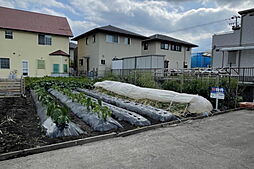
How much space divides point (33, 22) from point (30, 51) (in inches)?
119

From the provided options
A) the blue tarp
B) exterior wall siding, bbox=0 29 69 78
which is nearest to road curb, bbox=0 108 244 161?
exterior wall siding, bbox=0 29 69 78

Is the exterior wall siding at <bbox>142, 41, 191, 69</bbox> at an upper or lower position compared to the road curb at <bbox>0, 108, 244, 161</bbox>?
upper

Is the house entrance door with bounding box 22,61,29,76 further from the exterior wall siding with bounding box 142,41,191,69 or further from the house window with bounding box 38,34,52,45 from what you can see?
the exterior wall siding with bounding box 142,41,191,69

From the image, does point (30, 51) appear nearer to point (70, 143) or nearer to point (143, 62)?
point (143, 62)

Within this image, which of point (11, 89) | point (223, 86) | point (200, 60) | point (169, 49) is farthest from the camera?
point (200, 60)

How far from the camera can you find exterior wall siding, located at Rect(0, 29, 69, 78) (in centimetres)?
1518

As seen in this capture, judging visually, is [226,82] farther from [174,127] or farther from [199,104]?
[174,127]

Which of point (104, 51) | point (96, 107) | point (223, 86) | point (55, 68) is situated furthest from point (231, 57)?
point (55, 68)

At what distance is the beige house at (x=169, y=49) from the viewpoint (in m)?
20.1

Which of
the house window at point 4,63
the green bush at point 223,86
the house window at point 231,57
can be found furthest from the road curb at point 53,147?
the house window at point 4,63

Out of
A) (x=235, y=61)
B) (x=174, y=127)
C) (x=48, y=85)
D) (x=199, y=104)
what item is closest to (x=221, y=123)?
(x=199, y=104)

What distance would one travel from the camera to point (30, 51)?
16094mm

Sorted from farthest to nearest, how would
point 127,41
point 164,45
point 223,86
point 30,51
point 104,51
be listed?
point 164,45, point 127,41, point 104,51, point 30,51, point 223,86

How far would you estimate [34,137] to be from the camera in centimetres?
342
